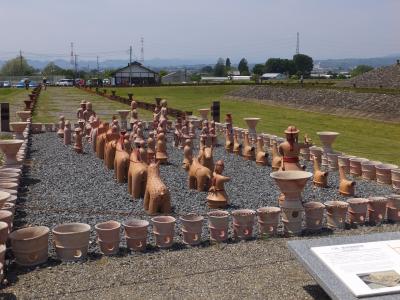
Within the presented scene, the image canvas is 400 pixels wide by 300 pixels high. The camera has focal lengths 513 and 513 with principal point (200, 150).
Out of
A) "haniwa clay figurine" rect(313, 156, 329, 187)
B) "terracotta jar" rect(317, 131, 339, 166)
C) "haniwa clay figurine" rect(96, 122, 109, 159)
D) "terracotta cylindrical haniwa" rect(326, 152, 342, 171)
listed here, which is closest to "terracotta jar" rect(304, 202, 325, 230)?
"haniwa clay figurine" rect(313, 156, 329, 187)

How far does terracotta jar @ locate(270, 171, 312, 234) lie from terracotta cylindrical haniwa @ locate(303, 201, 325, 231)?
0.41 ft

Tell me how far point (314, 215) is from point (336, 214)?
367 mm

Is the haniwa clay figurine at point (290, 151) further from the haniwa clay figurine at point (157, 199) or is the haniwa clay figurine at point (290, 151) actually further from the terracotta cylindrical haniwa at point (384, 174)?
the haniwa clay figurine at point (157, 199)

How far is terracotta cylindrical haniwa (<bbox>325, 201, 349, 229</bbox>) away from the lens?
24.2ft

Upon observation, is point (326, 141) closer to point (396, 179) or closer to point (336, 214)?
point (396, 179)

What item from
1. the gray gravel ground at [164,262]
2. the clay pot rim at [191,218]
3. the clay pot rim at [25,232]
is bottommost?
the gray gravel ground at [164,262]

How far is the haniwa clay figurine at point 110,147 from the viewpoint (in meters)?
11.7

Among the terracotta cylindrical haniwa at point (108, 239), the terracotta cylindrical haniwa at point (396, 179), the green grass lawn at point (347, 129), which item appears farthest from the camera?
the green grass lawn at point (347, 129)

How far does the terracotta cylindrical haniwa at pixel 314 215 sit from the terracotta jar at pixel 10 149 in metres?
6.35

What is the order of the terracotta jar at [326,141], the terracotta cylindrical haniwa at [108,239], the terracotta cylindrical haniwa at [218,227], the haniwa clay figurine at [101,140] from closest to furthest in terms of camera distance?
the terracotta cylindrical haniwa at [108,239] < the terracotta cylindrical haniwa at [218,227] < the terracotta jar at [326,141] < the haniwa clay figurine at [101,140]

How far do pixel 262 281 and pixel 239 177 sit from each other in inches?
208

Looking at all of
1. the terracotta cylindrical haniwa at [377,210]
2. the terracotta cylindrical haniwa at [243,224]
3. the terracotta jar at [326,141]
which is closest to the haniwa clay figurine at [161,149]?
the terracotta jar at [326,141]

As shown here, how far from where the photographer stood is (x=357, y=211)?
7613 millimetres

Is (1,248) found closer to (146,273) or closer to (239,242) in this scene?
(146,273)
